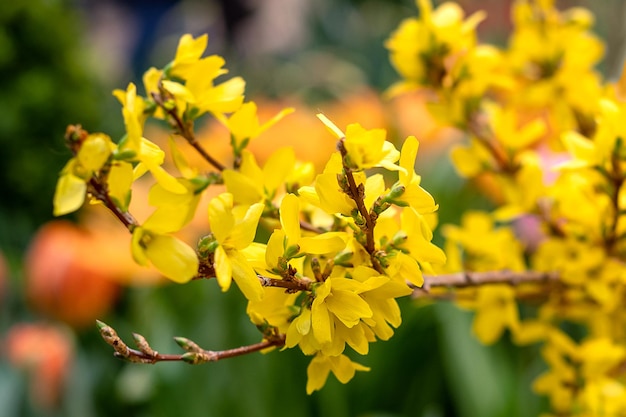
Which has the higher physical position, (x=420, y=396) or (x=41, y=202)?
(x=420, y=396)

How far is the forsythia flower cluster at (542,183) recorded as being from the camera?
357mm

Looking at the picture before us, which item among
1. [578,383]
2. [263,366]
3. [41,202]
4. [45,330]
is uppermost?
[578,383]

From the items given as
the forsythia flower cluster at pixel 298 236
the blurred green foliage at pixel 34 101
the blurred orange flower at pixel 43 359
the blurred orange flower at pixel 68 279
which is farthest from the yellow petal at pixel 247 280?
the blurred green foliage at pixel 34 101

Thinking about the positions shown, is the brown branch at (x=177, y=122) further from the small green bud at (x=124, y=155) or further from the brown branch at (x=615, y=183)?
the brown branch at (x=615, y=183)

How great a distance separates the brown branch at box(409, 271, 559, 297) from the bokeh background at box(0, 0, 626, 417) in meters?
0.08

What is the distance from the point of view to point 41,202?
4.44 feet

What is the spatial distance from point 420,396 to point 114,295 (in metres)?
0.42

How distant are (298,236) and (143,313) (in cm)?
63

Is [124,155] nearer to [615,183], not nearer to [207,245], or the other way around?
[207,245]

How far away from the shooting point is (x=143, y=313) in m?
0.82

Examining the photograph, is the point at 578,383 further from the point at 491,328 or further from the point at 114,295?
the point at 114,295

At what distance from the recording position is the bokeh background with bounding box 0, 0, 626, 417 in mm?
675

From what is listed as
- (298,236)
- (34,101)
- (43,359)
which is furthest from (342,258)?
(34,101)

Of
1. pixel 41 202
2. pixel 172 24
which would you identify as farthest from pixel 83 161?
pixel 172 24
